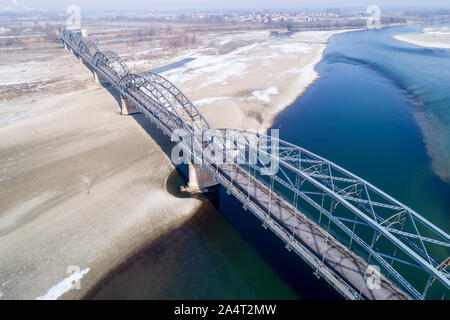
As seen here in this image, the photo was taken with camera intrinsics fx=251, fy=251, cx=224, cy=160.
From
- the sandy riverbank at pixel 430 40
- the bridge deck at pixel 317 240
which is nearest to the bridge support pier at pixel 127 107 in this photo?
the bridge deck at pixel 317 240

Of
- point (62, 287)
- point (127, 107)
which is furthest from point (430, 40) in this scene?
point (62, 287)

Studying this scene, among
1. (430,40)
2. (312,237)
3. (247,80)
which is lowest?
(312,237)

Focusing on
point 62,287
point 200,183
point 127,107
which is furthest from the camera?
point 127,107

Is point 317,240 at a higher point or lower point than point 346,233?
higher

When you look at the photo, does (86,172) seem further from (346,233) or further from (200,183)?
(346,233)

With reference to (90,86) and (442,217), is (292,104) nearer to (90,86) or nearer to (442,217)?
(442,217)

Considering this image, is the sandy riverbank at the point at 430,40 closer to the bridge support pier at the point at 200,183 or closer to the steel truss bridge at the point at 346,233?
the steel truss bridge at the point at 346,233

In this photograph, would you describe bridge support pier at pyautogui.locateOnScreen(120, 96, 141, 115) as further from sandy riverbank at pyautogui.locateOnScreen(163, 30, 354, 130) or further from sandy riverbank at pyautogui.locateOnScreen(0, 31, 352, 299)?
sandy riverbank at pyautogui.locateOnScreen(163, 30, 354, 130)
